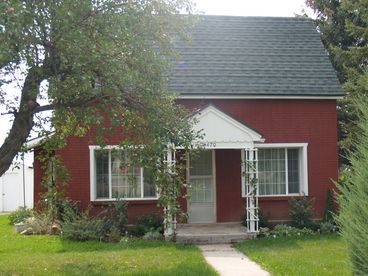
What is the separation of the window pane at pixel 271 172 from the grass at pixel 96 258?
13.8 ft

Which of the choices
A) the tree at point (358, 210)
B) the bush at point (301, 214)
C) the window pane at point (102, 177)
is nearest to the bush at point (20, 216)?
the window pane at point (102, 177)

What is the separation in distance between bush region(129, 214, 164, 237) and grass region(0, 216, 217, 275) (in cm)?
127

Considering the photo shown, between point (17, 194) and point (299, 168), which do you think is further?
point (17, 194)

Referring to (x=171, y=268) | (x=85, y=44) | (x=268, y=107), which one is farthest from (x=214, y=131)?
(x=85, y=44)

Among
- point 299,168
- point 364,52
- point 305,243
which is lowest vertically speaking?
point 305,243

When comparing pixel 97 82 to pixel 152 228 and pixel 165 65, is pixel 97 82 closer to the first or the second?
pixel 165 65

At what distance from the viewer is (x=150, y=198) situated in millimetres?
16688

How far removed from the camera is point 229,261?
474 inches

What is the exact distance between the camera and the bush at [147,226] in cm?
1558

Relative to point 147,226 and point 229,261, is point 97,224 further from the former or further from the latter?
point 229,261

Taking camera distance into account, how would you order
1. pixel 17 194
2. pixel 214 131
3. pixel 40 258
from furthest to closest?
pixel 17 194 < pixel 214 131 < pixel 40 258

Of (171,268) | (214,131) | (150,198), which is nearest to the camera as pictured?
(171,268)

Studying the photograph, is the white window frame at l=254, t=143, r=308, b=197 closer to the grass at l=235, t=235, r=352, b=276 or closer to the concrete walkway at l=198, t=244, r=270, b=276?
the grass at l=235, t=235, r=352, b=276

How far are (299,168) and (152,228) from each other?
5015 mm
